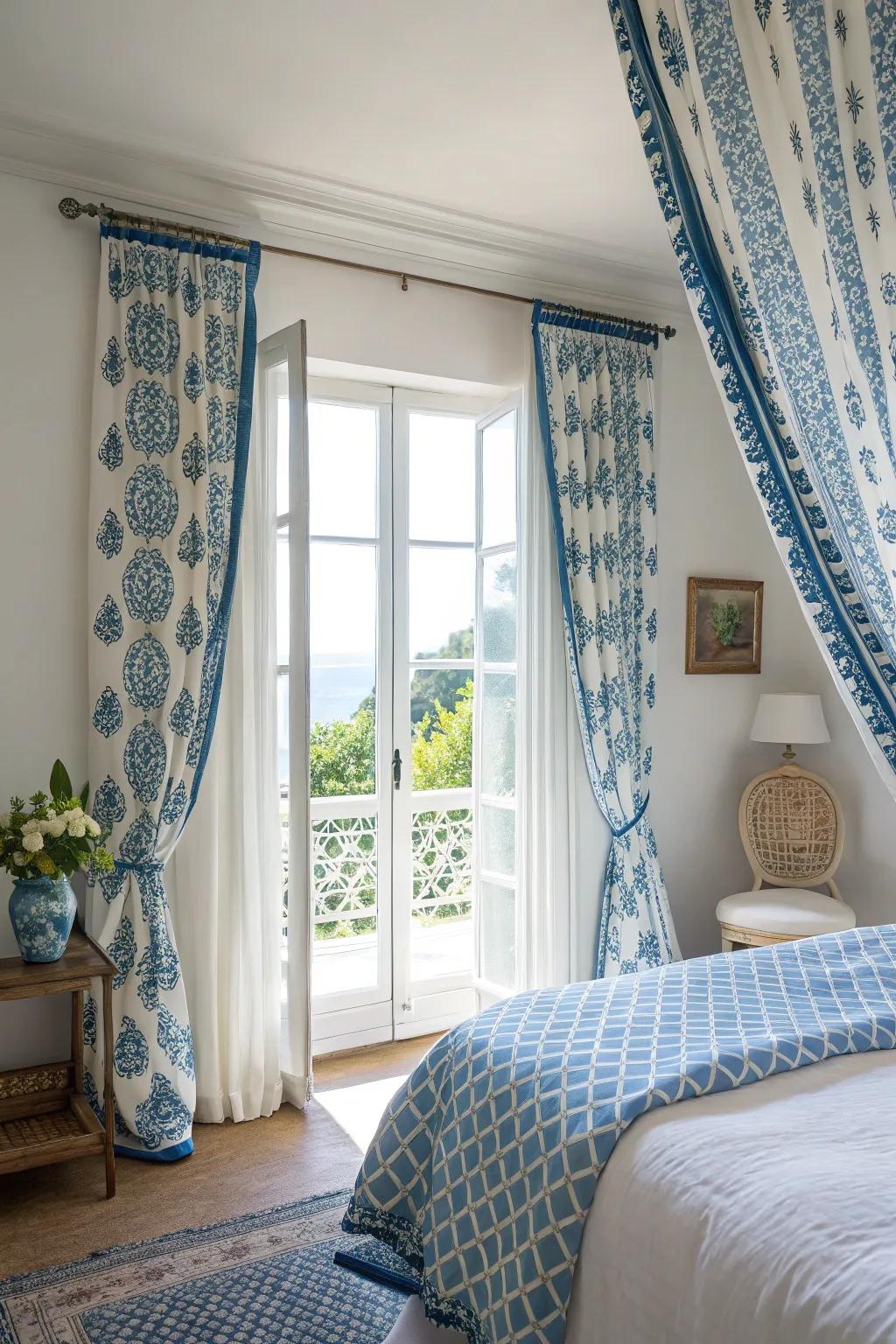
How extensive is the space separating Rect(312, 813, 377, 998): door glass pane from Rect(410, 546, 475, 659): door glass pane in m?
0.73

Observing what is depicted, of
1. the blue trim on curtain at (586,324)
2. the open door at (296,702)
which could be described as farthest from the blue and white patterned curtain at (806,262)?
the blue trim on curtain at (586,324)

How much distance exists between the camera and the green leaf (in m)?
2.87

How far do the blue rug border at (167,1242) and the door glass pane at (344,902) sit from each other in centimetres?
125

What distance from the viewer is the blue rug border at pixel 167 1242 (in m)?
2.35

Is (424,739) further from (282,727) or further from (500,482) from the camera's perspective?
(500,482)

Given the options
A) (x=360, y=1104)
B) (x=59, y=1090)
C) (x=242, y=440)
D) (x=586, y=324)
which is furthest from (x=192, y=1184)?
(x=586, y=324)

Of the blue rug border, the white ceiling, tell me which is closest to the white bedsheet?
the blue rug border

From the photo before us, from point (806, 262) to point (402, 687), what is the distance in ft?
9.06

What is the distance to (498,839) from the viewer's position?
4.04 metres

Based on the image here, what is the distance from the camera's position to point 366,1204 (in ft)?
6.57

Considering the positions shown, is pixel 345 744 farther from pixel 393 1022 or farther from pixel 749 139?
pixel 749 139

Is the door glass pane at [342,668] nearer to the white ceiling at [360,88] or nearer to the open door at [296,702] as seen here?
the open door at [296,702]

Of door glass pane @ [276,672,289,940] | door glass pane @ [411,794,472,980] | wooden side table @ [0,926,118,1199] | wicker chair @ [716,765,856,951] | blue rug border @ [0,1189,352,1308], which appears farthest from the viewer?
door glass pane @ [411,794,472,980]

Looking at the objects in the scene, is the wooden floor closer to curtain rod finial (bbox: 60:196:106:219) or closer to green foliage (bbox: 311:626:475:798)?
green foliage (bbox: 311:626:475:798)
